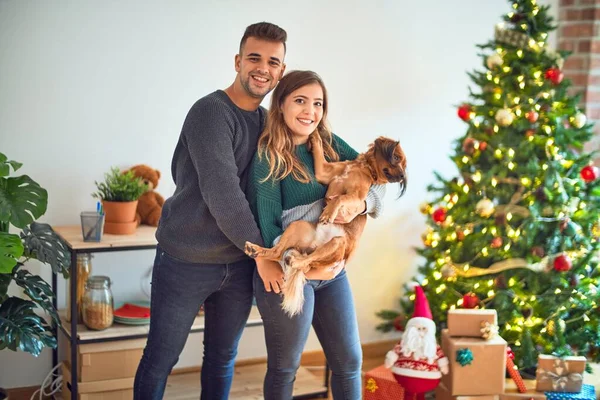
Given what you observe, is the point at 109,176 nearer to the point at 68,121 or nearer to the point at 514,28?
the point at 68,121

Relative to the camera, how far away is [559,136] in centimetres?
321

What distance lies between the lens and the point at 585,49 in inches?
153

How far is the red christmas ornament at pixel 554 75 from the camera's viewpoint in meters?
3.17

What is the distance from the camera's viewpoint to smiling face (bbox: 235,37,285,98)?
77.3 inches

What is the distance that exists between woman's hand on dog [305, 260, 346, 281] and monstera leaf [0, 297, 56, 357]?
103 cm

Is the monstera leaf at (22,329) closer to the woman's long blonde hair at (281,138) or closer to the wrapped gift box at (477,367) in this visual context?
the woman's long blonde hair at (281,138)

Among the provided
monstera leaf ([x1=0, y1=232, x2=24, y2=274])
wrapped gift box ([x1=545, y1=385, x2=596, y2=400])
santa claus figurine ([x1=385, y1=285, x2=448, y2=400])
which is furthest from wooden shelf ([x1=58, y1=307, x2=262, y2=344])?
wrapped gift box ([x1=545, y1=385, x2=596, y2=400])

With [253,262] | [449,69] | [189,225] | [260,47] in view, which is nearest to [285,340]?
[253,262]

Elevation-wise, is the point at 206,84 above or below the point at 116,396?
above

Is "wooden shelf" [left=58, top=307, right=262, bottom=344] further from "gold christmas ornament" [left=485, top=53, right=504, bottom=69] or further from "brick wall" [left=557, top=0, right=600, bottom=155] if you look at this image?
"brick wall" [left=557, top=0, right=600, bottom=155]

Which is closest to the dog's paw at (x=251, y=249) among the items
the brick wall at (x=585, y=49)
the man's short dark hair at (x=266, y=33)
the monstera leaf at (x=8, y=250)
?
the man's short dark hair at (x=266, y=33)

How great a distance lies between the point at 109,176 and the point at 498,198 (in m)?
1.72

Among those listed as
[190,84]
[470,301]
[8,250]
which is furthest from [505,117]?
[8,250]

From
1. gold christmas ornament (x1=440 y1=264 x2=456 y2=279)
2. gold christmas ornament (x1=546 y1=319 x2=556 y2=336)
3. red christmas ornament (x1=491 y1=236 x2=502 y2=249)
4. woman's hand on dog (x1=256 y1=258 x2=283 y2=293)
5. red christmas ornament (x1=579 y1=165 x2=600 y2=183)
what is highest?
red christmas ornament (x1=579 y1=165 x2=600 y2=183)
